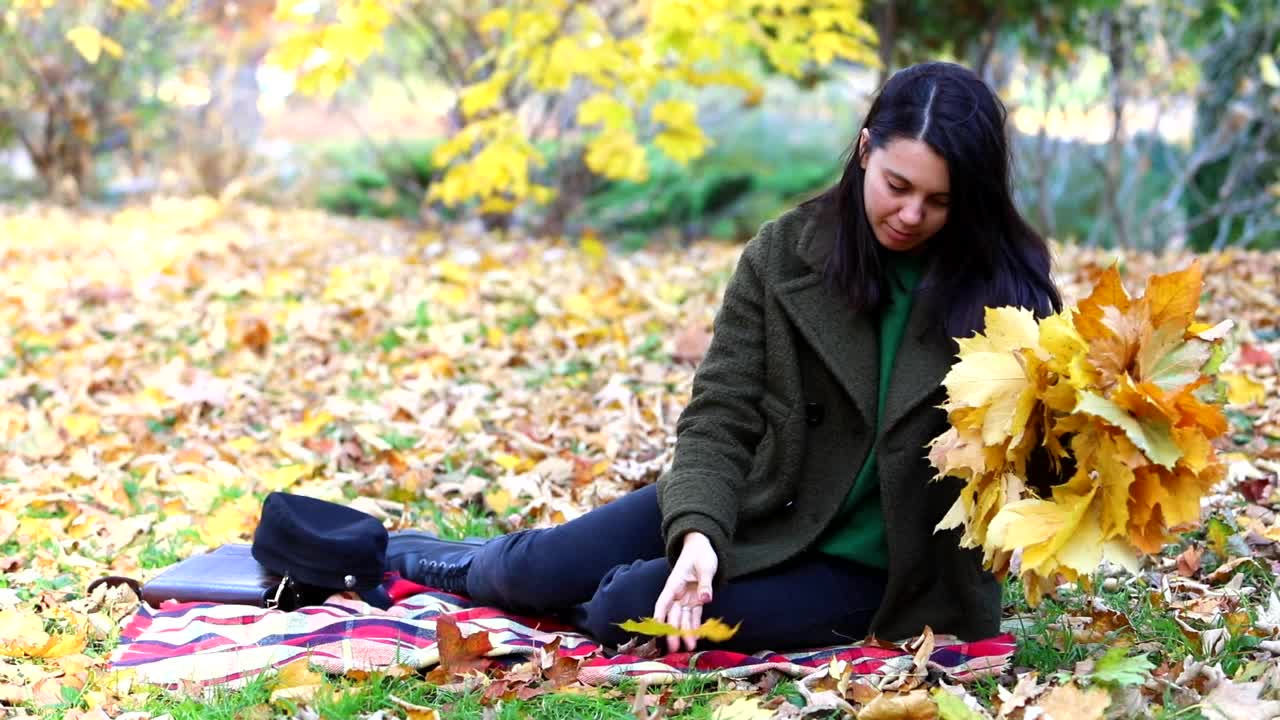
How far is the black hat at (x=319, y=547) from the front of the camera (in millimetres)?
2688

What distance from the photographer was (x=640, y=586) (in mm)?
2377

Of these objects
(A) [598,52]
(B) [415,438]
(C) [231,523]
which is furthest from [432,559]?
(A) [598,52]

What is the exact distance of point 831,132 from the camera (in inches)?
496

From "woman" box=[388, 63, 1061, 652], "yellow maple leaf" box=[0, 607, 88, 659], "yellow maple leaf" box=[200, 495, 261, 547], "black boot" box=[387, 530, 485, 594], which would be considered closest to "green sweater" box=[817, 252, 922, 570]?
"woman" box=[388, 63, 1061, 652]

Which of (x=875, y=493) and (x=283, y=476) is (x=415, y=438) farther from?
(x=875, y=493)

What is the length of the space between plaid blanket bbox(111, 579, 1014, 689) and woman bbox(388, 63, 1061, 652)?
0.05 m

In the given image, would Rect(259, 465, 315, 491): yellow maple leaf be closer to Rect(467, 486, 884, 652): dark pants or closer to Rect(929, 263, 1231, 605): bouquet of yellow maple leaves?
Rect(467, 486, 884, 652): dark pants

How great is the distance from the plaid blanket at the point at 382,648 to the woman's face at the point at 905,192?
748 mm

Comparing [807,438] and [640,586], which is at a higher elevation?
[807,438]

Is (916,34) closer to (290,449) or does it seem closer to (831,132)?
(290,449)

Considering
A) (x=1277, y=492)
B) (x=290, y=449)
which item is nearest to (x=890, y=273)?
(x=1277, y=492)

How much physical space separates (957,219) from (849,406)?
39cm

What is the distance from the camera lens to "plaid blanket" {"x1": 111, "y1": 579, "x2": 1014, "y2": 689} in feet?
7.52

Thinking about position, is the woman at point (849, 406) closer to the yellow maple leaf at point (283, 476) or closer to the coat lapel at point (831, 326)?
the coat lapel at point (831, 326)
